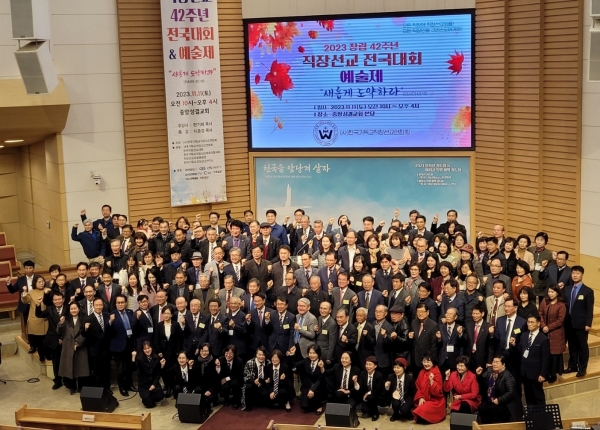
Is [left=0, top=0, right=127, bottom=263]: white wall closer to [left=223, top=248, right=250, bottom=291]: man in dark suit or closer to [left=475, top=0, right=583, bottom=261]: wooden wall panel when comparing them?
[left=223, top=248, right=250, bottom=291]: man in dark suit

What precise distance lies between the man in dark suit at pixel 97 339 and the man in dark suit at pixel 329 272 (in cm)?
262

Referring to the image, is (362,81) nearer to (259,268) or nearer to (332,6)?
A: (332,6)

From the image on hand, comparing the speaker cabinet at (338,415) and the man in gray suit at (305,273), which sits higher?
the man in gray suit at (305,273)

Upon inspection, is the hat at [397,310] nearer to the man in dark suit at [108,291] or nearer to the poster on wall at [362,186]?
the man in dark suit at [108,291]


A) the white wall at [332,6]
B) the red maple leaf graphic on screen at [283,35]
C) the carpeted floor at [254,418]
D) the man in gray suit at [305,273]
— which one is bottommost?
the carpeted floor at [254,418]

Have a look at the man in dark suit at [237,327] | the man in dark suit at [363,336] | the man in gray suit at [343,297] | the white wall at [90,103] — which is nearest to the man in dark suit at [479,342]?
the man in dark suit at [363,336]

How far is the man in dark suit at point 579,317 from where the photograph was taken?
35.8 ft

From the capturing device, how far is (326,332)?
35.5 feet

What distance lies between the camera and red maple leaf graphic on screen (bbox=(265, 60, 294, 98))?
15320 millimetres

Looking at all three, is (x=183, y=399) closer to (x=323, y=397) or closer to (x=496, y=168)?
(x=323, y=397)

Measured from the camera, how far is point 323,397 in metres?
11.0

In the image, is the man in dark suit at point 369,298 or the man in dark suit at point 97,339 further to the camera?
the man in dark suit at point 97,339

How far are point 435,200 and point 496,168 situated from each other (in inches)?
43.8

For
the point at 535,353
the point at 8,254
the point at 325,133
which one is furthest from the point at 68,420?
the point at 325,133
